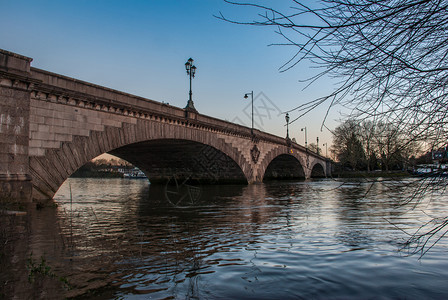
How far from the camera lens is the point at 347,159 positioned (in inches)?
190

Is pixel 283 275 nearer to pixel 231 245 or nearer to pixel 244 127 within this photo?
pixel 231 245

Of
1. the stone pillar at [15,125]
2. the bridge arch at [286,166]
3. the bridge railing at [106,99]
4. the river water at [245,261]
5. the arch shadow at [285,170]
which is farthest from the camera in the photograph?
the arch shadow at [285,170]

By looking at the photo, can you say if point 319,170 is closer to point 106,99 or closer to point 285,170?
point 285,170

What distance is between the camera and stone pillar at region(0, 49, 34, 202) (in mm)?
10545

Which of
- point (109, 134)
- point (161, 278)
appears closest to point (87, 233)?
point (161, 278)

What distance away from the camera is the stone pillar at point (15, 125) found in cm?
1055

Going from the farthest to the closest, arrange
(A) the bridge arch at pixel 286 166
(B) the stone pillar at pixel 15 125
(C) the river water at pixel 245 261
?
(A) the bridge arch at pixel 286 166 → (B) the stone pillar at pixel 15 125 → (C) the river water at pixel 245 261

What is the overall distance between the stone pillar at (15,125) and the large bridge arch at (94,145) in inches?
28.6

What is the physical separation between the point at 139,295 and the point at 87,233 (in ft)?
14.1

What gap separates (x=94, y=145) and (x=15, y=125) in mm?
3908

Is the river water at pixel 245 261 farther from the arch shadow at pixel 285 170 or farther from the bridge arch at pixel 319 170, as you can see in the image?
the bridge arch at pixel 319 170


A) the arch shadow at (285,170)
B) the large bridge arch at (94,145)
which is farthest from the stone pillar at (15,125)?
the arch shadow at (285,170)

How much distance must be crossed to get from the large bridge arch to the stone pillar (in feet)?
2.38

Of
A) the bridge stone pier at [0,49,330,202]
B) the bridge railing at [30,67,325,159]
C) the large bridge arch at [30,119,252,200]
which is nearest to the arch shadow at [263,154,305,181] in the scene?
the bridge stone pier at [0,49,330,202]
